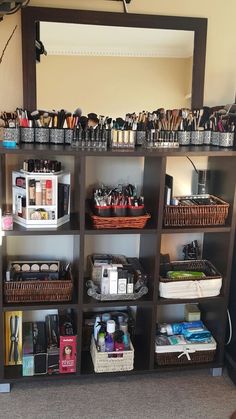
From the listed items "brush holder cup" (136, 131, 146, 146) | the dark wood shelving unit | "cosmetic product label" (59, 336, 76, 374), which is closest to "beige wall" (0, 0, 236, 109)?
the dark wood shelving unit

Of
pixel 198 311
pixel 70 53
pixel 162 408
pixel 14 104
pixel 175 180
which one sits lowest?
pixel 162 408

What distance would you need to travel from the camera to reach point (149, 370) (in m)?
2.26

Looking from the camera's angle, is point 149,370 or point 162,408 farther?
point 149,370

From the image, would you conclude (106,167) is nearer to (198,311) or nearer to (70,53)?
(70,53)

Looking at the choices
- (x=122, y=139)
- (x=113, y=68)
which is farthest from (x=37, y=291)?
(x=113, y=68)

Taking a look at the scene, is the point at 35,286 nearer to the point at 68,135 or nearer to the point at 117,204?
the point at 117,204

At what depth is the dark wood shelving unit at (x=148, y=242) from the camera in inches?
79.4

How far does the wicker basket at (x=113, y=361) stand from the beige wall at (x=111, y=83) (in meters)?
1.11

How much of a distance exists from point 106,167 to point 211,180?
54 centimetres

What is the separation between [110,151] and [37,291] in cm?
71

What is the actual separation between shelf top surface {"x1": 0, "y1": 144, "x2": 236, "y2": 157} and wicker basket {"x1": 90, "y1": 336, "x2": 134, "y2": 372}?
92 cm

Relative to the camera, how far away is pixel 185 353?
7.56 ft

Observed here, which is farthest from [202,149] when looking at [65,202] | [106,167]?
[65,202]

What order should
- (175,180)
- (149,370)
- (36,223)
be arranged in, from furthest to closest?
(175,180) → (149,370) → (36,223)
